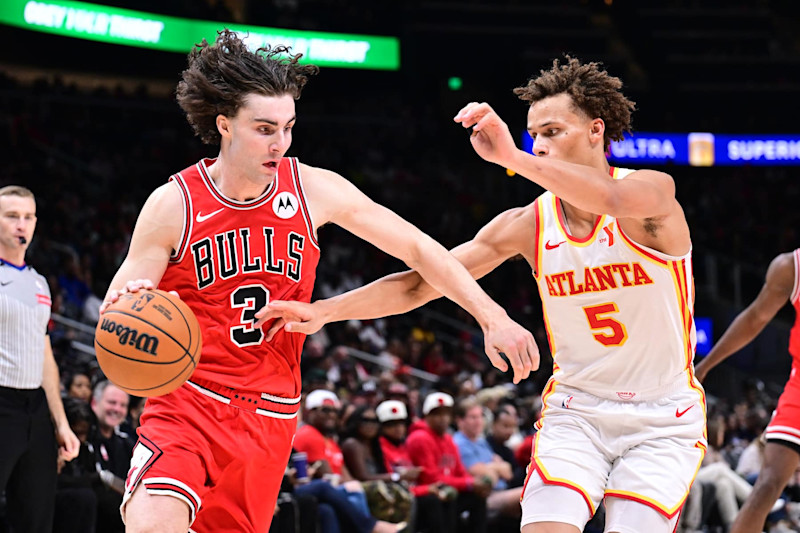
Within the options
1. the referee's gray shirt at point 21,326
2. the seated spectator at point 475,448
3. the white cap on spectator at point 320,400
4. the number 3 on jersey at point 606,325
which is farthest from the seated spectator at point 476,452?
the number 3 on jersey at point 606,325

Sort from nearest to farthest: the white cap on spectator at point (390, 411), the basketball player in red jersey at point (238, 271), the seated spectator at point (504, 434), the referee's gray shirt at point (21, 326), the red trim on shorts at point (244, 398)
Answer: the basketball player in red jersey at point (238, 271) → the red trim on shorts at point (244, 398) → the referee's gray shirt at point (21, 326) → the white cap on spectator at point (390, 411) → the seated spectator at point (504, 434)

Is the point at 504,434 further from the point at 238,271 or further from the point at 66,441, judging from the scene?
the point at 238,271

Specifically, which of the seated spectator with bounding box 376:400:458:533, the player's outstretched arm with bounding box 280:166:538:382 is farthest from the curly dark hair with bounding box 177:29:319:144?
the seated spectator with bounding box 376:400:458:533

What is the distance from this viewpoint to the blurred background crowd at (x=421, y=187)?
8.77 meters

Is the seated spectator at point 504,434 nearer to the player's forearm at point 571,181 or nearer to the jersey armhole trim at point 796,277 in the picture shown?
the jersey armhole trim at point 796,277

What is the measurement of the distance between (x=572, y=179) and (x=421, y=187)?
1982cm

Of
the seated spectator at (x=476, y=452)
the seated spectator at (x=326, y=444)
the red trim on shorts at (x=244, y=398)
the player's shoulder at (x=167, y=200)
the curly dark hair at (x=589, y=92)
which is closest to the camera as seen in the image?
the red trim on shorts at (x=244, y=398)

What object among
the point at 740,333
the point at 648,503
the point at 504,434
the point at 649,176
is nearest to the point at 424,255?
the point at 649,176

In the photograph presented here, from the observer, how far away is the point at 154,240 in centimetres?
374

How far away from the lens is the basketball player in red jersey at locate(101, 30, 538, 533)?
359cm

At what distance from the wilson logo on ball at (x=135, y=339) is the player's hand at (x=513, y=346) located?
1.15 meters

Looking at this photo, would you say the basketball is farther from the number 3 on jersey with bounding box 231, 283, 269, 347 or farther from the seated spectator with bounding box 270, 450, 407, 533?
the seated spectator with bounding box 270, 450, 407, 533

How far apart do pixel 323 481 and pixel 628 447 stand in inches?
167

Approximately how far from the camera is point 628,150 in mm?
23656
